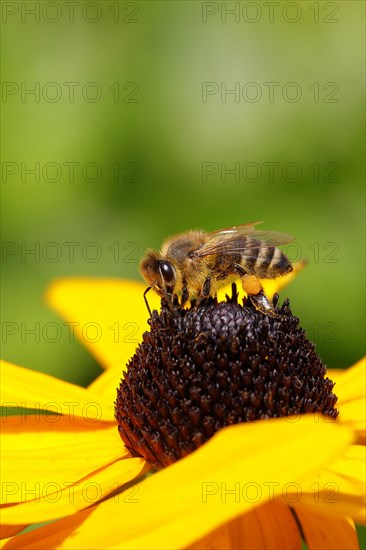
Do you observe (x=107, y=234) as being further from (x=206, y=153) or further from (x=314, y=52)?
(x=314, y=52)

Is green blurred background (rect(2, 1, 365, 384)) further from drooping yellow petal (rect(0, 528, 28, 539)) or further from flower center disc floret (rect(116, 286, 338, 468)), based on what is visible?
drooping yellow petal (rect(0, 528, 28, 539))

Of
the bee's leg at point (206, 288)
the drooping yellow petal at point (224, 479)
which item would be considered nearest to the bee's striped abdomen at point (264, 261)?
the bee's leg at point (206, 288)

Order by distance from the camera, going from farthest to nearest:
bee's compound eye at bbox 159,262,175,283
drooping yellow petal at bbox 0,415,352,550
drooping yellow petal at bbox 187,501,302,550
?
bee's compound eye at bbox 159,262,175,283 → drooping yellow petal at bbox 187,501,302,550 → drooping yellow petal at bbox 0,415,352,550

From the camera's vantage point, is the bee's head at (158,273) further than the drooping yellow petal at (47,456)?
Yes

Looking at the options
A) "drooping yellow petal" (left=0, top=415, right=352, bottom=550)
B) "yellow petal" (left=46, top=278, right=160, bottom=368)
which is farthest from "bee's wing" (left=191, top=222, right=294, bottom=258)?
"drooping yellow petal" (left=0, top=415, right=352, bottom=550)

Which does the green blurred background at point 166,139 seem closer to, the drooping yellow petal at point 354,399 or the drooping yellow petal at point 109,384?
the drooping yellow petal at point 109,384

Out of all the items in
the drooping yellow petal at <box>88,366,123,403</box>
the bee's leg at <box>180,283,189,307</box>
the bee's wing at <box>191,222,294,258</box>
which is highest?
the bee's wing at <box>191,222,294,258</box>

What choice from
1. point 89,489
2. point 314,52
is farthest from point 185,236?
point 314,52
